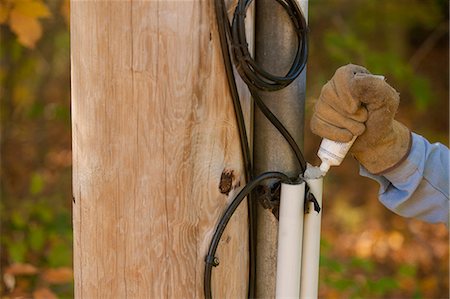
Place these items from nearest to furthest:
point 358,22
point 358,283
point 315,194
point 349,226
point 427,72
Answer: point 315,194, point 358,283, point 358,22, point 349,226, point 427,72

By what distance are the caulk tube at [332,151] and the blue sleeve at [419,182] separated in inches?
8.3

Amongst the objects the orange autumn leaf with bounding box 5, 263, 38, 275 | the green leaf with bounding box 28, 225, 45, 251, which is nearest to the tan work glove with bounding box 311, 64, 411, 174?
the orange autumn leaf with bounding box 5, 263, 38, 275

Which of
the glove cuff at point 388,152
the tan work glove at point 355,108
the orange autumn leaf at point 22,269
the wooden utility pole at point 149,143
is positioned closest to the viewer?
the wooden utility pole at point 149,143

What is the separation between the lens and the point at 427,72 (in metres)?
6.54

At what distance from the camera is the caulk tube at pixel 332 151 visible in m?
1.46

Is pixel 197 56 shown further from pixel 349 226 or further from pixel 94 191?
pixel 349 226

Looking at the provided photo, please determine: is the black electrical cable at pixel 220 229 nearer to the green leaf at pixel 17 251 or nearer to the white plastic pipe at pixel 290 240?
the white plastic pipe at pixel 290 240

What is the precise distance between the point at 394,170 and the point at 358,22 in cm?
408

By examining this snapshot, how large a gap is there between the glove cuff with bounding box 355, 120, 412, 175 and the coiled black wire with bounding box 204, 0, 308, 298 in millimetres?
197

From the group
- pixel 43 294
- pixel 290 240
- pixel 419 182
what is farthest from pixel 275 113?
pixel 43 294

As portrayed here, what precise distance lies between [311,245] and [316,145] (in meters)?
4.66

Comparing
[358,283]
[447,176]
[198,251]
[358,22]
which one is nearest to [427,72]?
[358,22]

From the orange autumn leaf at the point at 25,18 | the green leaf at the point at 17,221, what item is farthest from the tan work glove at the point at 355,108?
the green leaf at the point at 17,221

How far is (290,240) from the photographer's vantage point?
1.42 meters
